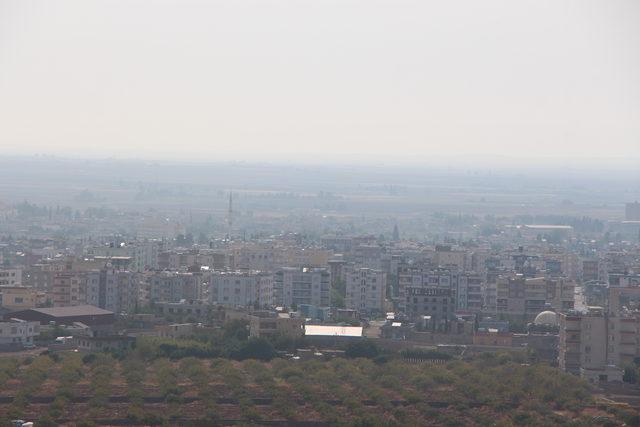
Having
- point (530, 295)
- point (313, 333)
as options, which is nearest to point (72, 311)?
point (313, 333)

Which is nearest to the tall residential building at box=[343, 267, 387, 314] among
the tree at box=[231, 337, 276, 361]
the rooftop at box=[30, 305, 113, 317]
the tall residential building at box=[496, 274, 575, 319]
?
the tall residential building at box=[496, 274, 575, 319]

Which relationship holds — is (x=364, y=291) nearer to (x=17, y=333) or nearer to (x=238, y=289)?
(x=238, y=289)

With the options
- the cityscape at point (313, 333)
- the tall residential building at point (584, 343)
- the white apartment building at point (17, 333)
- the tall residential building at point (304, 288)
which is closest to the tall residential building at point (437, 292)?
the cityscape at point (313, 333)

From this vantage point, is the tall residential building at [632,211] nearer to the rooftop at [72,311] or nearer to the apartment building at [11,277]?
the apartment building at [11,277]

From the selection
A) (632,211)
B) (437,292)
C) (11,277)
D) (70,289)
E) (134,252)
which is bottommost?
(632,211)

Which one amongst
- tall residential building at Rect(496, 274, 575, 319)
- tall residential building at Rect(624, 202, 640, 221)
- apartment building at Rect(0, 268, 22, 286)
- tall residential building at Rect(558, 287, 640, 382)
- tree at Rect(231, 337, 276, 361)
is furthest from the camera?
tall residential building at Rect(624, 202, 640, 221)

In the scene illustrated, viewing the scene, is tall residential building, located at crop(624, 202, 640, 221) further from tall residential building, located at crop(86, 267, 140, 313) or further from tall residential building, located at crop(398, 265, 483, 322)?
tall residential building, located at crop(86, 267, 140, 313)

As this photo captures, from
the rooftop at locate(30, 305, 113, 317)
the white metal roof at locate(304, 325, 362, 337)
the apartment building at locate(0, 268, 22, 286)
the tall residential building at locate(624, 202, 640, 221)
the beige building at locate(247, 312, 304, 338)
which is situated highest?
the beige building at locate(247, 312, 304, 338)
